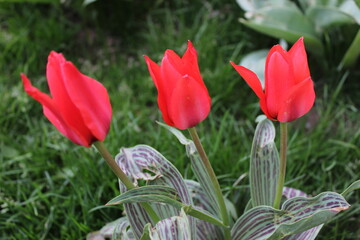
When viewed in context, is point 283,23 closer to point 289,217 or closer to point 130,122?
point 130,122

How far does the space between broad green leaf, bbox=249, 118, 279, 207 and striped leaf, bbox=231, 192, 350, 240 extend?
0.10 meters

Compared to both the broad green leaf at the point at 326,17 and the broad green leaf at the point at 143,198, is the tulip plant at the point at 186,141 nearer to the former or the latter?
the broad green leaf at the point at 143,198

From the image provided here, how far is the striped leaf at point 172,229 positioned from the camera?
40.2 inches

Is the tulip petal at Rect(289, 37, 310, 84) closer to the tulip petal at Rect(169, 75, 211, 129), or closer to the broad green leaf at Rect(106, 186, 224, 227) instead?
the tulip petal at Rect(169, 75, 211, 129)

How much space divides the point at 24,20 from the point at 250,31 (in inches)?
42.7

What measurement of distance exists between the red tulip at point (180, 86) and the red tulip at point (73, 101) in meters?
0.11

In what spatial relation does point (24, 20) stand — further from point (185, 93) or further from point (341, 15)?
point (185, 93)

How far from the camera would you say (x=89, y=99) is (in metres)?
0.89

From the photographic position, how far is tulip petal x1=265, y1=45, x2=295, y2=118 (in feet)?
3.11

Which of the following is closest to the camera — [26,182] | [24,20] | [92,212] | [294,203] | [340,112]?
[294,203]

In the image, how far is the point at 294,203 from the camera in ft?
3.72

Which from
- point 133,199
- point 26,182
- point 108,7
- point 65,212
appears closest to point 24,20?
point 108,7

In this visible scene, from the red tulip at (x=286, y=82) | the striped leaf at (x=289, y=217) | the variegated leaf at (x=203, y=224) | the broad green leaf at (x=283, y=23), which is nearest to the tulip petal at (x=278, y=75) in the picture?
the red tulip at (x=286, y=82)

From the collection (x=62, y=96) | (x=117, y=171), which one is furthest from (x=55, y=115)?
(x=117, y=171)
